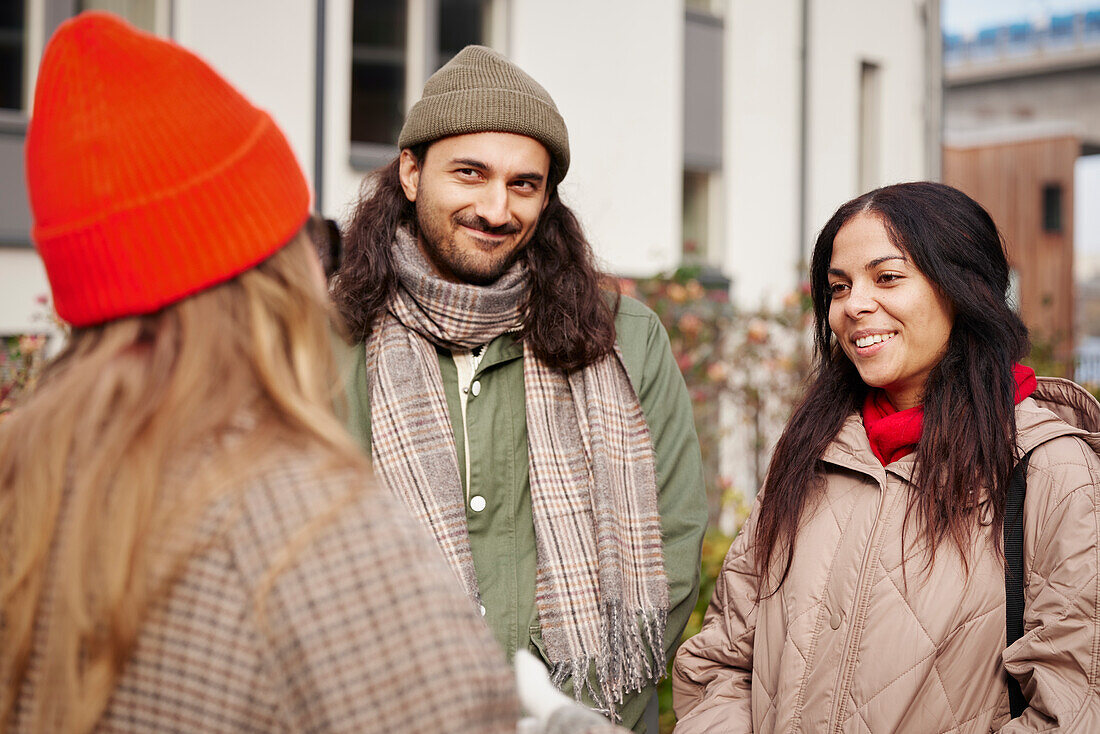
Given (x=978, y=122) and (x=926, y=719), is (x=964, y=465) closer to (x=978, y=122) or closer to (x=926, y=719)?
(x=926, y=719)

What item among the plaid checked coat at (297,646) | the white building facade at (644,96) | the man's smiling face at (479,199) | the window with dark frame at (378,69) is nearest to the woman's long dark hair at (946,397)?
the man's smiling face at (479,199)

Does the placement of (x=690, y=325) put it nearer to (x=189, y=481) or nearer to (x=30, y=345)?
(x=30, y=345)

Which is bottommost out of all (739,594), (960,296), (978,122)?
(739,594)

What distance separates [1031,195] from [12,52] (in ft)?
64.6

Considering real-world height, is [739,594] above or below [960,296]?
below

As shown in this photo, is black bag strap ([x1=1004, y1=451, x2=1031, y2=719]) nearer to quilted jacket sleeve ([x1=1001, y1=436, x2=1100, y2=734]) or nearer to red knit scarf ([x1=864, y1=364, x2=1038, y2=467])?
quilted jacket sleeve ([x1=1001, y1=436, x2=1100, y2=734])

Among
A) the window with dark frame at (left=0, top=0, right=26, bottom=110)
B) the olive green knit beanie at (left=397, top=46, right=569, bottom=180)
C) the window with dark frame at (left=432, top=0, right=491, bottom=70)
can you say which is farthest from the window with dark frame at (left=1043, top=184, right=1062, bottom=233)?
the olive green knit beanie at (left=397, top=46, right=569, bottom=180)

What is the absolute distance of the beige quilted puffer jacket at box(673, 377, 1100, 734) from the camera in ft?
6.44

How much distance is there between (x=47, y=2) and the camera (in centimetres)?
685

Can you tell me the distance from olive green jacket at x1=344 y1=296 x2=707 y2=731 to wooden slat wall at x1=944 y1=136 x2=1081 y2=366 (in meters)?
20.1

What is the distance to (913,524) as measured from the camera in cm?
220

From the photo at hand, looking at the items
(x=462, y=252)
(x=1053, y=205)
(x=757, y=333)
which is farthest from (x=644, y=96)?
(x=1053, y=205)

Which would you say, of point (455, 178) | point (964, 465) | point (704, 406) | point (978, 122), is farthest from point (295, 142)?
point (978, 122)

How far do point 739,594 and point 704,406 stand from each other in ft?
15.3
